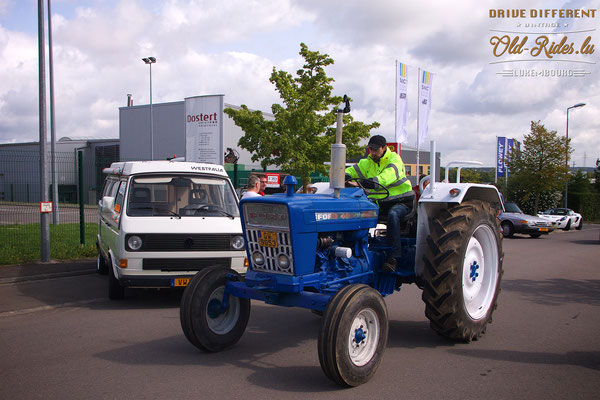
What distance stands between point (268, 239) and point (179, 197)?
3596 millimetres

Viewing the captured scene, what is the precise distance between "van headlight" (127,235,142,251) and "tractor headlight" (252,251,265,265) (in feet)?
9.26

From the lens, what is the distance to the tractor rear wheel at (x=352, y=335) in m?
4.03

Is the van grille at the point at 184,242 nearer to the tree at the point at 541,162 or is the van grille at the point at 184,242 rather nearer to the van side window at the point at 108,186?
A: the van side window at the point at 108,186

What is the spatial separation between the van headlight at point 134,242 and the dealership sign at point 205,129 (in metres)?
10.4

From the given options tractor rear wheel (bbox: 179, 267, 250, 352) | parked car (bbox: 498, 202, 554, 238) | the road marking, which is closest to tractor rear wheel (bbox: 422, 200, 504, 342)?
tractor rear wheel (bbox: 179, 267, 250, 352)

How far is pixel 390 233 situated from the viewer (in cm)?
547

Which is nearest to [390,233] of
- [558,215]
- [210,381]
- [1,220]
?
[210,381]

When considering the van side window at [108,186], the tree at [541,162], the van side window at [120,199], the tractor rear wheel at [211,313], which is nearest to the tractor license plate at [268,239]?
the tractor rear wheel at [211,313]

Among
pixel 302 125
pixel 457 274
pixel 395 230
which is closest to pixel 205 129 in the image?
pixel 302 125

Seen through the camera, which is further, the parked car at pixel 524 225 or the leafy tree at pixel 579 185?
the leafy tree at pixel 579 185

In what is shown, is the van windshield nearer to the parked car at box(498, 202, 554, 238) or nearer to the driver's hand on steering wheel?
the driver's hand on steering wheel

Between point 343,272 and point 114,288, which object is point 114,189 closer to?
point 114,288

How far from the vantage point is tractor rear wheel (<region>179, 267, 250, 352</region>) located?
4.85 meters

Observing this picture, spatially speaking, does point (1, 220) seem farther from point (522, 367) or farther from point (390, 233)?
point (522, 367)
